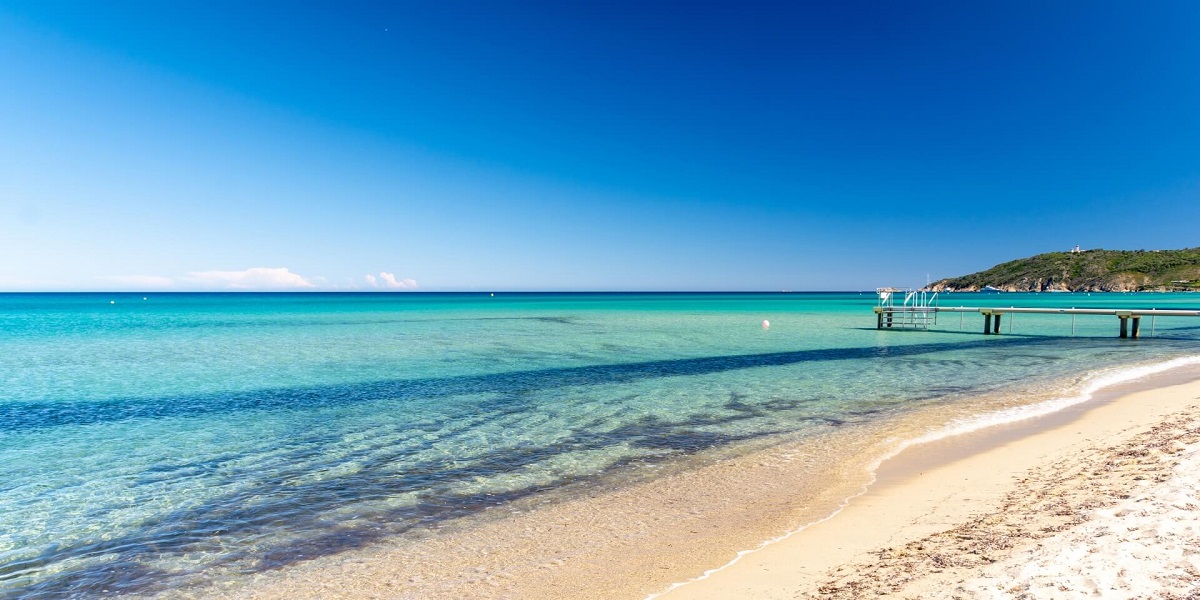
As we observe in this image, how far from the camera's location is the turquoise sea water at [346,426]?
6902mm

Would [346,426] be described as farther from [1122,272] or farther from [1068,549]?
[1122,272]

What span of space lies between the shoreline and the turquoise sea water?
24.7 inches

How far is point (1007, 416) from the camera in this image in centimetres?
1304

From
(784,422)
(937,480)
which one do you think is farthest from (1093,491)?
(784,422)

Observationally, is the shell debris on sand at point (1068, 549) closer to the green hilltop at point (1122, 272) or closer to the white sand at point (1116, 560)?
the white sand at point (1116, 560)

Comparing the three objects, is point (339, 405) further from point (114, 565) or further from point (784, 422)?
point (784, 422)

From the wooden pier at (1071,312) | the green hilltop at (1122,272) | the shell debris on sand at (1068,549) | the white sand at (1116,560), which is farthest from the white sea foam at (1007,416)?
the green hilltop at (1122,272)

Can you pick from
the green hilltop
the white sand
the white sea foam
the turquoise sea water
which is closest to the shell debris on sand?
the white sand

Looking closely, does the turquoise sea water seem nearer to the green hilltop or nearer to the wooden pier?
the wooden pier

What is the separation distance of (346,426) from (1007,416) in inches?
566

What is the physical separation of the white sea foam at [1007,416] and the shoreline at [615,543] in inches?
2.0

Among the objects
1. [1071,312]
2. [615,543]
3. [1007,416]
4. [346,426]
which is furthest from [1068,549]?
[1071,312]

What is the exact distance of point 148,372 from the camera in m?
21.9

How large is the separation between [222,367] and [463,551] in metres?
21.7
